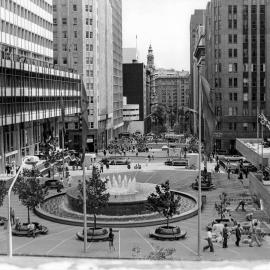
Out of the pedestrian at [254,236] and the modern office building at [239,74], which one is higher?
the modern office building at [239,74]

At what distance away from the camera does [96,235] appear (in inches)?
1561

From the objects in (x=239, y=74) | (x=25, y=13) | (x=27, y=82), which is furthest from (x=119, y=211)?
(x=239, y=74)

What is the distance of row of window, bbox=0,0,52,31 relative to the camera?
78.9 metres

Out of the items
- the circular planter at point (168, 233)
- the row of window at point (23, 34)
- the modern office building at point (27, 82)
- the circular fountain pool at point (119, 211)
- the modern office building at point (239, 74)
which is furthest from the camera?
the modern office building at point (239, 74)

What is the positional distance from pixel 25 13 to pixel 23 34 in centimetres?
344

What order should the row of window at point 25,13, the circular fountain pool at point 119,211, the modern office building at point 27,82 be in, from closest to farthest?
the circular fountain pool at point 119,211, the modern office building at point 27,82, the row of window at point 25,13

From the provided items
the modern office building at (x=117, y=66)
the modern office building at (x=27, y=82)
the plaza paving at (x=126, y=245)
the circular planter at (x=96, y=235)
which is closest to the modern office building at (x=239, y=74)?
the modern office building at (x=27, y=82)

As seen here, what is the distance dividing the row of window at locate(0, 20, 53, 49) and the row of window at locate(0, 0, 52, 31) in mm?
2163

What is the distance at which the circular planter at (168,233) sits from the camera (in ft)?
131

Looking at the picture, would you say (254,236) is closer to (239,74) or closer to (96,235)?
(96,235)

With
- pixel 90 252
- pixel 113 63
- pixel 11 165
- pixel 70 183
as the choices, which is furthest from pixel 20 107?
pixel 113 63

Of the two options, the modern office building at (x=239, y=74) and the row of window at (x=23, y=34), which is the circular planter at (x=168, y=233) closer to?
the row of window at (x=23, y=34)

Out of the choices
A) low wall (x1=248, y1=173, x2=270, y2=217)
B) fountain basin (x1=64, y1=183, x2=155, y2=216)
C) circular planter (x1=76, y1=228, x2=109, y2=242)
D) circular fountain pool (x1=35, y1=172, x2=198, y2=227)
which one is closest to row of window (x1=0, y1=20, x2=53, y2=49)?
circular fountain pool (x1=35, y1=172, x2=198, y2=227)

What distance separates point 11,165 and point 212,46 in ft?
237
